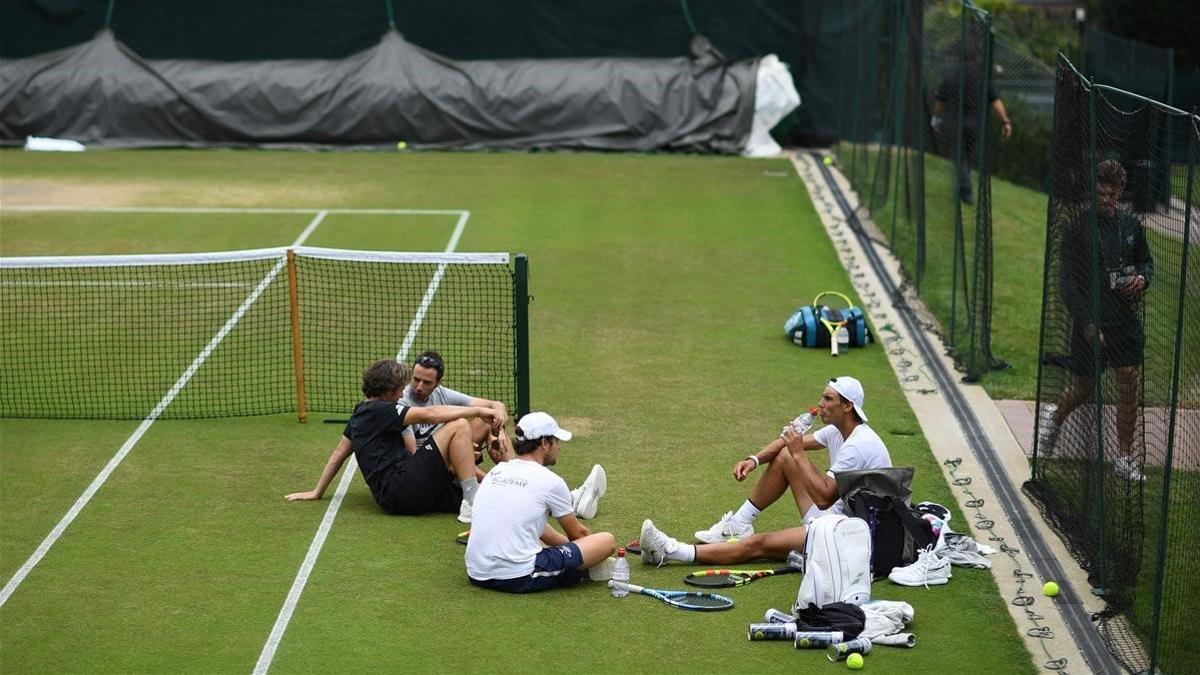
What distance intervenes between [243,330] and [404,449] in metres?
5.50

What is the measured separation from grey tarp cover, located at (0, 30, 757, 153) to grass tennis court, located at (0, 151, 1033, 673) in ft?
20.2

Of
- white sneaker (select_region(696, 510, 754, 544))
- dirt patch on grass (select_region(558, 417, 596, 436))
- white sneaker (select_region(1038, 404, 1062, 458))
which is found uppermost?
white sneaker (select_region(1038, 404, 1062, 458))

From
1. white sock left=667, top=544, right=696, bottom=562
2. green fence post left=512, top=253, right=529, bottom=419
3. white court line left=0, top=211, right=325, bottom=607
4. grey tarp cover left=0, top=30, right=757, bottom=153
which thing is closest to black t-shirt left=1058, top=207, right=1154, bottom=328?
white sock left=667, top=544, right=696, bottom=562

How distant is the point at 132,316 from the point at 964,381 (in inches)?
342

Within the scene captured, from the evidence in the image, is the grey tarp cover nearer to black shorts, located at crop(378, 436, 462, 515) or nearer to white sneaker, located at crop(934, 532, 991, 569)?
black shorts, located at crop(378, 436, 462, 515)

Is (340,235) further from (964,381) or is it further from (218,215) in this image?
(964,381)

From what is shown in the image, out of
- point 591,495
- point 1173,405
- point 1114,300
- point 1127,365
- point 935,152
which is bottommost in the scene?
point 591,495

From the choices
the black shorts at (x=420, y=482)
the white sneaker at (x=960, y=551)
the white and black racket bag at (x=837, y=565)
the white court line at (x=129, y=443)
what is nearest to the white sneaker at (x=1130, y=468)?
the white sneaker at (x=960, y=551)

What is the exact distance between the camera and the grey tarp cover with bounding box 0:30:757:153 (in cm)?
2858

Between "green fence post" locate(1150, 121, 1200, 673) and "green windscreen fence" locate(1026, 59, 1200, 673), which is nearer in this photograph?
"green fence post" locate(1150, 121, 1200, 673)

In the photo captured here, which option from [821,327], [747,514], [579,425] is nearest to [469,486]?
[747,514]

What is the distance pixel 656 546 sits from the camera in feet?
32.4

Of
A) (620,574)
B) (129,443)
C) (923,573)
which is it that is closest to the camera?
(620,574)

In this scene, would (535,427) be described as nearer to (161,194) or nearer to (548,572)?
(548,572)
